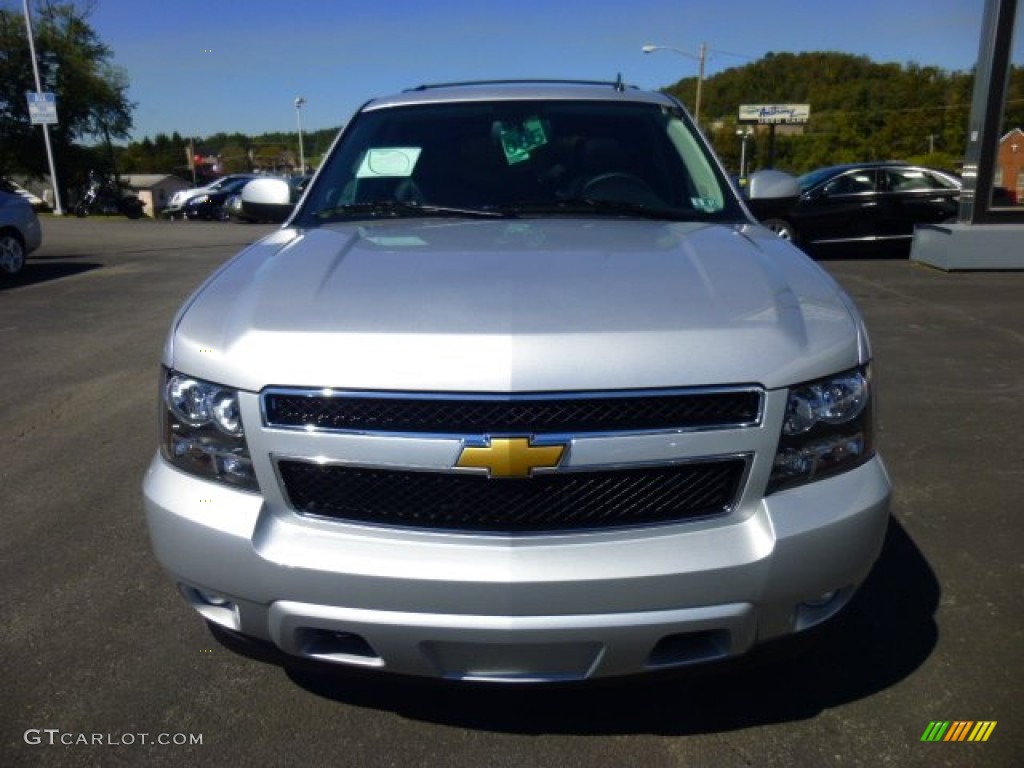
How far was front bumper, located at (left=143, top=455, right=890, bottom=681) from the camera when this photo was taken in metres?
1.87

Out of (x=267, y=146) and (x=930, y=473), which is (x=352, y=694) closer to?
(x=930, y=473)

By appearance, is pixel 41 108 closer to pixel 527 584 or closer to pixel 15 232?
pixel 15 232

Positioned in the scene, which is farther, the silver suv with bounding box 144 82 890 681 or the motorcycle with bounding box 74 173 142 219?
the motorcycle with bounding box 74 173 142 219

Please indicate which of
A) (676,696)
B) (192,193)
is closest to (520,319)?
(676,696)

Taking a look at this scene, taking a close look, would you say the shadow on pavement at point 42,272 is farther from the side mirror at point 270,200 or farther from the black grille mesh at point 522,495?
the black grille mesh at point 522,495

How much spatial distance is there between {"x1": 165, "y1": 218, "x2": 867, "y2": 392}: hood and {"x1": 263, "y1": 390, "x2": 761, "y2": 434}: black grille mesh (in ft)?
0.12

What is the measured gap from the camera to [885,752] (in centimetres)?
221

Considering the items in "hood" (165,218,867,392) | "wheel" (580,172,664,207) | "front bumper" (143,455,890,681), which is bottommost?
"front bumper" (143,455,890,681)

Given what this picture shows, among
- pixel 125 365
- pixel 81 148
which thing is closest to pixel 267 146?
pixel 81 148

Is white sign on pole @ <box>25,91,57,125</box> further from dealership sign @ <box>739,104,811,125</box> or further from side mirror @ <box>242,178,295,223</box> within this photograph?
dealership sign @ <box>739,104,811,125</box>

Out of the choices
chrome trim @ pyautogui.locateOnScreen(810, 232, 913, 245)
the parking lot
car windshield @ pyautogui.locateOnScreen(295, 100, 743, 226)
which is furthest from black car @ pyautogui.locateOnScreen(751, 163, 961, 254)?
car windshield @ pyautogui.locateOnScreen(295, 100, 743, 226)

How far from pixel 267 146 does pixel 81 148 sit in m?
98.6

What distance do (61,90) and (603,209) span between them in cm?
4892

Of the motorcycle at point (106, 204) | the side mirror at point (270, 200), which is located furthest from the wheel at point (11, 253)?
the motorcycle at point (106, 204)
